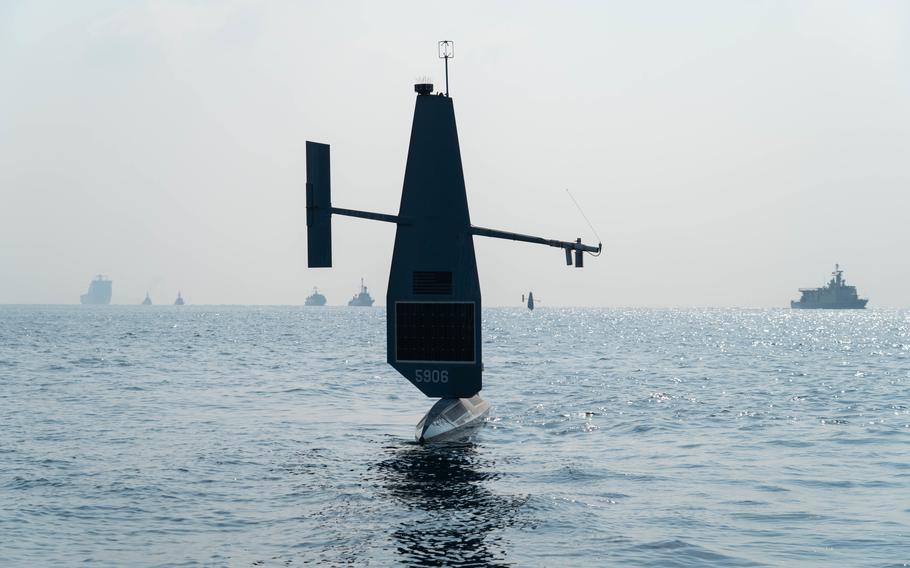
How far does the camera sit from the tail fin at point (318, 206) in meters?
29.4

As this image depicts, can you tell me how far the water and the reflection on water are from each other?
0.25 feet

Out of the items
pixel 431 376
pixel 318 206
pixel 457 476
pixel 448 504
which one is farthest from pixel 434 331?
pixel 448 504

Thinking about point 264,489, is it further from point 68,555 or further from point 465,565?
point 465,565

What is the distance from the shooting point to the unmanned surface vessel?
29812 millimetres

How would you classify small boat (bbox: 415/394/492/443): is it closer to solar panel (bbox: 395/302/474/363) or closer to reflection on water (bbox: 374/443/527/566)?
reflection on water (bbox: 374/443/527/566)

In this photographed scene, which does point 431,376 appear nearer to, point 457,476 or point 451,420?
point 451,420

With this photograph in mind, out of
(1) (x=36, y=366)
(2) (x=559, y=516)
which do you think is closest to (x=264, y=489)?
(2) (x=559, y=516)

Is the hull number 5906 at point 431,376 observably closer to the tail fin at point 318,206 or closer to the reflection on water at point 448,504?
the reflection on water at point 448,504

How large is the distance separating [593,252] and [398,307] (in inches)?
253

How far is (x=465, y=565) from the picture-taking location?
1591cm

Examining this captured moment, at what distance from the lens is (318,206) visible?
97.0 feet

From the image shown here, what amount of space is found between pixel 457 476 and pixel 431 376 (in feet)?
22.3

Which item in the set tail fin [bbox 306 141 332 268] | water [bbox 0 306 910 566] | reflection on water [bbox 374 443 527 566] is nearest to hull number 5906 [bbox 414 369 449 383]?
water [bbox 0 306 910 566]

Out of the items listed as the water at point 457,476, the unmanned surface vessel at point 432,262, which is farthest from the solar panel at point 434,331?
the water at point 457,476
